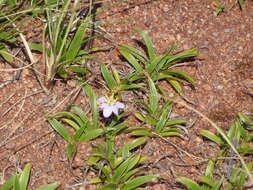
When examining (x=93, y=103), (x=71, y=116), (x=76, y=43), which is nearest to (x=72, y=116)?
(x=71, y=116)

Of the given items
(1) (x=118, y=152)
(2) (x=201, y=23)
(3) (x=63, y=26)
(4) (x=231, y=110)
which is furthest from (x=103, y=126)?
(2) (x=201, y=23)

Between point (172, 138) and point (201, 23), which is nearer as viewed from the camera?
point (172, 138)

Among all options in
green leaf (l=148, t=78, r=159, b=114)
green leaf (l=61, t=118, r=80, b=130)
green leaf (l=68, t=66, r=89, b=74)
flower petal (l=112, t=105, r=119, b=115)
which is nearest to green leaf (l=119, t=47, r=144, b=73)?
green leaf (l=148, t=78, r=159, b=114)

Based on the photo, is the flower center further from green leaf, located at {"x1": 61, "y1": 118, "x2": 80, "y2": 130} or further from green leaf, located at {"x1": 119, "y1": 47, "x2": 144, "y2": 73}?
green leaf, located at {"x1": 119, "y1": 47, "x2": 144, "y2": 73}

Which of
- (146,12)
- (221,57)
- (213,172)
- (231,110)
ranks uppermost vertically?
(146,12)

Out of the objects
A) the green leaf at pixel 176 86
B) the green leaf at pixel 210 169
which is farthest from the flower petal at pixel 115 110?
the green leaf at pixel 210 169

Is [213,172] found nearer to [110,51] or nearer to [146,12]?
[110,51]
